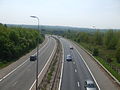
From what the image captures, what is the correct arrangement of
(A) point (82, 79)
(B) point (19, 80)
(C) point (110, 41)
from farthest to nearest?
(C) point (110, 41) → (A) point (82, 79) → (B) point (19, 80)

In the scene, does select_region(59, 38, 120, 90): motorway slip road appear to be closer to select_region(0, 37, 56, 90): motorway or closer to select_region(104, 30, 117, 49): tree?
select_region(0, 37, 56, 90): motorway

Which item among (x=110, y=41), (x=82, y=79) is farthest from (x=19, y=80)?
(x=110, y=41)

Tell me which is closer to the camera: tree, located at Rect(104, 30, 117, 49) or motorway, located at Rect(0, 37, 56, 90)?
motorway, located at Rect(0, 37, 56, 90)

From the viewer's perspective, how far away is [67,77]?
40.7 metres

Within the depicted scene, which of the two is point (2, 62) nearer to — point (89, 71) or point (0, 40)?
point (0, 40)

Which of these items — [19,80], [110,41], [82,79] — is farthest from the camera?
[110,41]

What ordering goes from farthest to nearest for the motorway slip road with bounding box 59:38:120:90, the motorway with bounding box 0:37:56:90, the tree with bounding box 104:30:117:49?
1. the tree with bounding box 104:30:117:49
2. the motorway with bounding box 0:37:56:90
3. the motorway slip road with bounding box 59:38:120:90

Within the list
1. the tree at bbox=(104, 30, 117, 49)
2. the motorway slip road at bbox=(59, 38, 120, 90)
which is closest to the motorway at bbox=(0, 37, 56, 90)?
→ the motorway slip road at bbox=(59, 38, 120, 90)

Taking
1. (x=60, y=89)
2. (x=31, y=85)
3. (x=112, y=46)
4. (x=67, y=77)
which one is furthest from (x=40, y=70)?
(x=112, y=46)

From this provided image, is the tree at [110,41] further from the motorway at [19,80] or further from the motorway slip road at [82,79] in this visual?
the motorway at [19,80]

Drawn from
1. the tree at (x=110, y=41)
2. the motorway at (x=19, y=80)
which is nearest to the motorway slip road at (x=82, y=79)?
the motorway at (x=19, y=80)

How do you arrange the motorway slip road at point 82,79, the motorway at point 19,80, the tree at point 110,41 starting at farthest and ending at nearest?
the tree at point 110,41, the motorway at point 19,80, the motorway slip road at point 82,79

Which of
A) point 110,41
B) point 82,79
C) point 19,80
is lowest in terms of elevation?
point 110,41

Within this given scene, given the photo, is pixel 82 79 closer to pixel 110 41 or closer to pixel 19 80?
pixel 19 80
